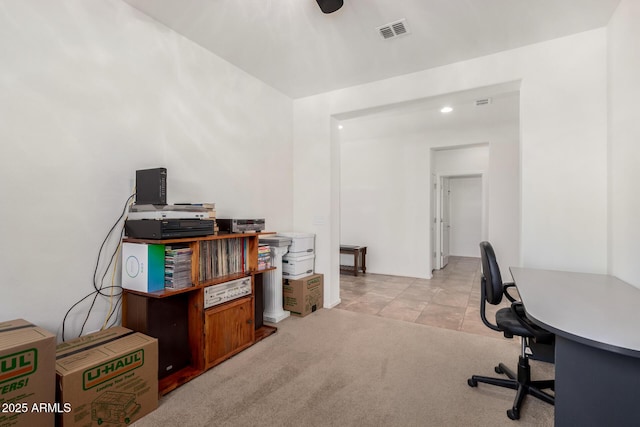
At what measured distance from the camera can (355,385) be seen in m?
2.10

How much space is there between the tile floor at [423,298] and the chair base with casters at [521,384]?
1.02m

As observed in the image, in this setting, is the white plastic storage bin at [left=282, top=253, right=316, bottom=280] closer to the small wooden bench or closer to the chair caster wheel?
the small wooden bench

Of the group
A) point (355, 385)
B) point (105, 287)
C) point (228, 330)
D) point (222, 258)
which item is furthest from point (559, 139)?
point (105, 287)

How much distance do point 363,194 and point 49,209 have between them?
5073 millimetres

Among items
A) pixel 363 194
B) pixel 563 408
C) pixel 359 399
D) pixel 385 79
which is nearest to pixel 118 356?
pixel 359 399

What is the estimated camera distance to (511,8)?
89.1 inches

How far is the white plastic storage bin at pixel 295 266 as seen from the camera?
351 cm

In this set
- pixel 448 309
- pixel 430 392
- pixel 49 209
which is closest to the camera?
pixel 49 209

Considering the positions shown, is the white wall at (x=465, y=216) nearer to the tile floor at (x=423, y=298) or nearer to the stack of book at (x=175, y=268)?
the tile floor at (x=423, y=298)

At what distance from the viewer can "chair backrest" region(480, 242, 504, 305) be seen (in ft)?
6.33

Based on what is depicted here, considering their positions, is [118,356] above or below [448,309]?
above

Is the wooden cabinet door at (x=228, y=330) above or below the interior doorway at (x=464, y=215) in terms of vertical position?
below


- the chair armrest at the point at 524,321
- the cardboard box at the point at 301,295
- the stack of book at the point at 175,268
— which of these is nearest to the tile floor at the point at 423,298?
the cardboard box at the point at 301,295

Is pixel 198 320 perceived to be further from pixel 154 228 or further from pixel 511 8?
pixel 511 8
